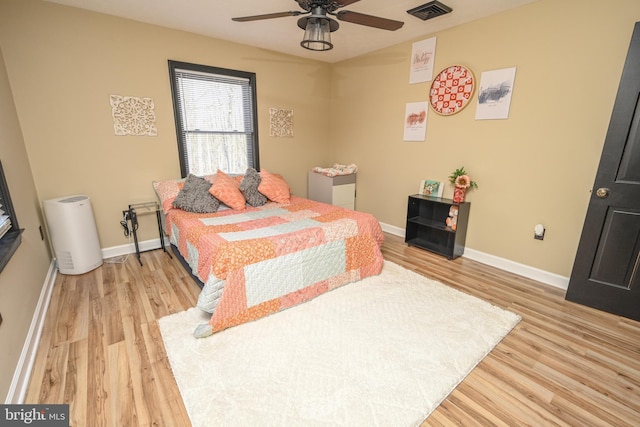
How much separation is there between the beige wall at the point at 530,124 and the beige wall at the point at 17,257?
3.74 meters

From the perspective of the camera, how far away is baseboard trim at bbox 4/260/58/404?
55.6 inches

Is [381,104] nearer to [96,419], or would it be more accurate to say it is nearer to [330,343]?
[330,343]

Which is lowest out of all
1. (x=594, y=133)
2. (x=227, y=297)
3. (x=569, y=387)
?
(x=569, y=387)

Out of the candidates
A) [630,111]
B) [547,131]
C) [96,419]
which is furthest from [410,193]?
[96,419]

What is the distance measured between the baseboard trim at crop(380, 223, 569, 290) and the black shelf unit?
0.52 ft

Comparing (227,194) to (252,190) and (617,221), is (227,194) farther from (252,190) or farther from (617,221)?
(617,221)

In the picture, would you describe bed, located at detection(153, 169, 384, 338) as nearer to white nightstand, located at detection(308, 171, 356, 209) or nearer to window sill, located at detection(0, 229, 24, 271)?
white nightstand, located at detection(308, 171, 356, 209)

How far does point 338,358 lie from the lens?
5.69 ft

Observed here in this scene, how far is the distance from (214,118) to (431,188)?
286cm

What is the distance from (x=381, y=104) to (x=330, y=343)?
3200mm

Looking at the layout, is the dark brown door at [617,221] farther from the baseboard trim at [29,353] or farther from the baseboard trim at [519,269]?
the baseboard trim at [29,353]

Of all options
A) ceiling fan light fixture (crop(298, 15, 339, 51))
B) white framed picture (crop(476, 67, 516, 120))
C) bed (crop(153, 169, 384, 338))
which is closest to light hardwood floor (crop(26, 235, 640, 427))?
bed (crop(153, 169, 384, 338))

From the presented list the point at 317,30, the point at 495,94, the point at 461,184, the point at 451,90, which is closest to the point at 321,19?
the point at 317,30

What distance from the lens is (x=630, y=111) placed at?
1970 millimetres
